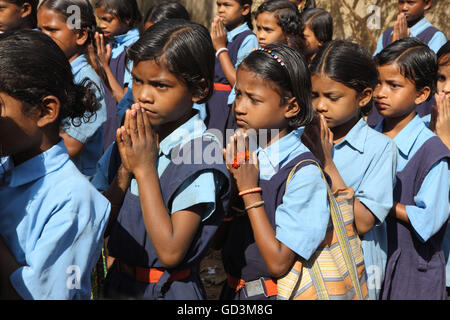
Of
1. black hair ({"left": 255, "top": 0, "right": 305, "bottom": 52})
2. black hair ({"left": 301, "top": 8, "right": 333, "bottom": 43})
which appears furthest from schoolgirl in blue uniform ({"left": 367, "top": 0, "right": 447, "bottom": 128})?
black hair ({"left": 255, "top": 0, "right": 305, "bottom": 52})

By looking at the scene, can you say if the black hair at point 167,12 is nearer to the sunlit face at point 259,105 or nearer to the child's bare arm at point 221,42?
the child's bare arm at point 221,42

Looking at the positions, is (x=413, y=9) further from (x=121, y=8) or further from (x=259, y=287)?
(x=259, y=287)

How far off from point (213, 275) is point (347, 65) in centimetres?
212

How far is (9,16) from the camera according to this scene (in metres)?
3.48

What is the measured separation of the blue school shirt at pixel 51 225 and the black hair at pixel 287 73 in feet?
2.83

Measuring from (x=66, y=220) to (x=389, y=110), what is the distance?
1852 millimetres

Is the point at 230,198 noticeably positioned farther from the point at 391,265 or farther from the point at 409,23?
the point at 409,23

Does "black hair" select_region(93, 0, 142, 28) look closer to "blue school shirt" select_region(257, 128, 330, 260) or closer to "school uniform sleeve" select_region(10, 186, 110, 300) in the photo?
"blue school shirt" select_region(257, 128, 330, 260)

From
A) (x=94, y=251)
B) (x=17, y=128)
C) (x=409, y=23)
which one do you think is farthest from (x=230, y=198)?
(x=409, y=23)

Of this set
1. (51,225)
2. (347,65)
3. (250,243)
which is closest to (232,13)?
(347,65)

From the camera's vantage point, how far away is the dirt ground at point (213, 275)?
12.4ft

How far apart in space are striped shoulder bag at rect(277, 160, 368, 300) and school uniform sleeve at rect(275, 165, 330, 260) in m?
0.05

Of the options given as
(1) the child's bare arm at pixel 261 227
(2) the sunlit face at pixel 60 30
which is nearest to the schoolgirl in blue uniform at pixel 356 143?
(1) the child's bare arm at pixel 261 227

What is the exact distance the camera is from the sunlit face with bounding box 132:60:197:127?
196cm
